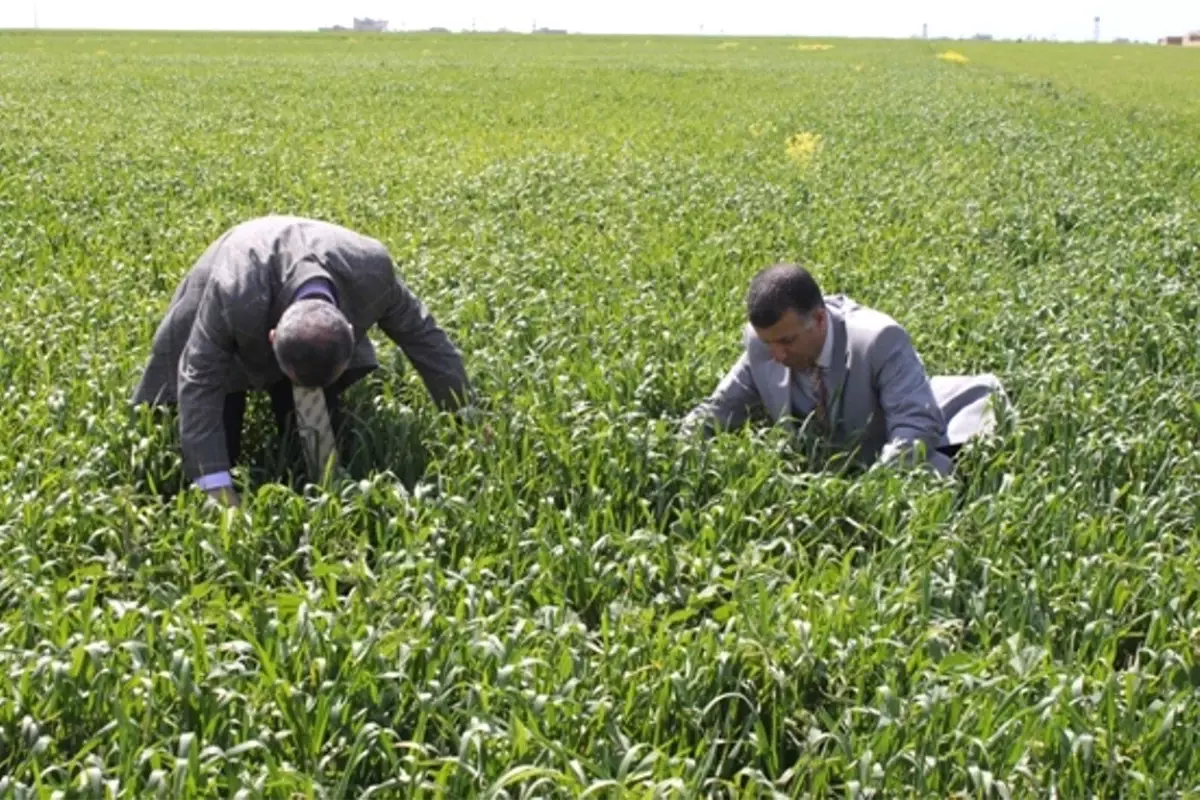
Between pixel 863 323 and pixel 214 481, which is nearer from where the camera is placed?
pixel 214 481

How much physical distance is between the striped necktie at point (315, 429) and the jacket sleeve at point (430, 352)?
534 millimetres

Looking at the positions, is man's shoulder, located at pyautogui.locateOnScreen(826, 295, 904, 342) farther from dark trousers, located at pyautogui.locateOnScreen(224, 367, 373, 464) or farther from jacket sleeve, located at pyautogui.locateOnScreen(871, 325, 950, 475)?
dark trousers, located at pyautogui.locateOnScreen(224, 367, 373, 464)

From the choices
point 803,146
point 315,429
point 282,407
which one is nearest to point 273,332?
point 315,429

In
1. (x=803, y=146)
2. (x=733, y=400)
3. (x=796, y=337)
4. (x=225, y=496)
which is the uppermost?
(x=803, y=146)

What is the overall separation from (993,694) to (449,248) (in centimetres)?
726

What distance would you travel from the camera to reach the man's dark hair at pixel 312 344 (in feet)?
14.0

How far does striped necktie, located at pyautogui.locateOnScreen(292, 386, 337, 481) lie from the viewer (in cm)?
475

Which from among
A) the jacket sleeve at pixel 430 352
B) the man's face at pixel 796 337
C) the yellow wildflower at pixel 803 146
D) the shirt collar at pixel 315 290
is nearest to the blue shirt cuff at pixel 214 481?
the shirt collar at pixel 315 290

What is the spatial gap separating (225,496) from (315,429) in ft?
1.54

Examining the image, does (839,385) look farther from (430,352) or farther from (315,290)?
(315,290)

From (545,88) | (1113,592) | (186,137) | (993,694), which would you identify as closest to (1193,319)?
(1113,592)

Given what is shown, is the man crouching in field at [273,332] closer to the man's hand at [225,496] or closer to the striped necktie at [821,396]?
the man's hand at [225,496]

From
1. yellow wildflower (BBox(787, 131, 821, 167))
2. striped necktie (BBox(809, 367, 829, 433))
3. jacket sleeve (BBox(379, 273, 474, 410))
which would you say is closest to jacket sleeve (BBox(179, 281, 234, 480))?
jacket sleeve (BBox(379, 273, 474, 410))

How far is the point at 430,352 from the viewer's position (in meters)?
5.41
